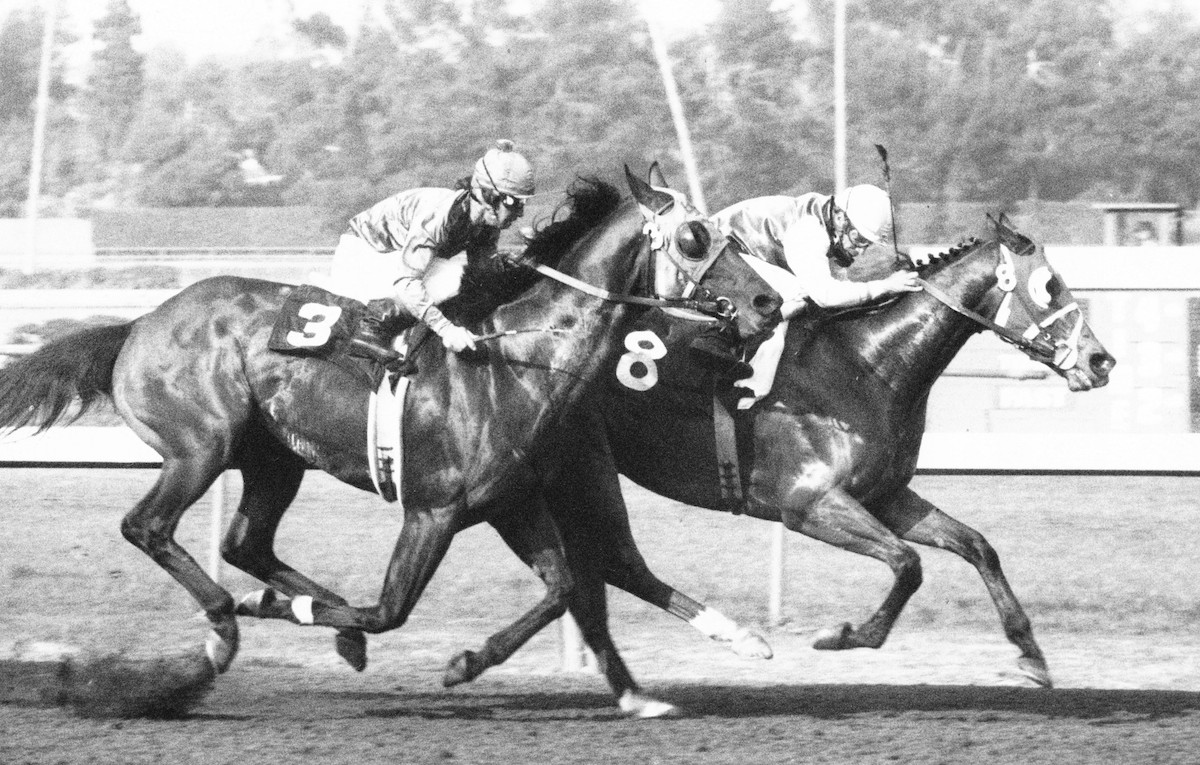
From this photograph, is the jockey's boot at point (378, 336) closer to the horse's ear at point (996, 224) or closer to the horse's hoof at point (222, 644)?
the horse's hoof at point (222, 644)

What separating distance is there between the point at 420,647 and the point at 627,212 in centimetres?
246

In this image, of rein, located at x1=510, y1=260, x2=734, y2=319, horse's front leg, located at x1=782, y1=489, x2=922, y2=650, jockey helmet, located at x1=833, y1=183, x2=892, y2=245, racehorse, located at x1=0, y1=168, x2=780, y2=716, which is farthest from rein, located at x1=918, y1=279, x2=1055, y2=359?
rein, located at x1=510, y1=260, x2=734, y2=319

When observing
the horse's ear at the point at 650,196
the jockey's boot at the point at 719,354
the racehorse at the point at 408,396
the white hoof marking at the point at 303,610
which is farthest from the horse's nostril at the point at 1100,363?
the white hoof marking at the point at 303,610

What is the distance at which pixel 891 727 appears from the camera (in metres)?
5.41

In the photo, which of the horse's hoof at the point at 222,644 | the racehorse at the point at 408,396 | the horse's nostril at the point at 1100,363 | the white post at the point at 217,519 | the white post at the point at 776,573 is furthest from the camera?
the white post at the point at 776,573

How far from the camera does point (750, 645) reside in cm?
554

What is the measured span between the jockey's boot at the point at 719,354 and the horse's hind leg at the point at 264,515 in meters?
1.45

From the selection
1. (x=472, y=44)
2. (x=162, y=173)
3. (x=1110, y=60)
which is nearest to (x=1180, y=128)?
(x=1110, y=60)

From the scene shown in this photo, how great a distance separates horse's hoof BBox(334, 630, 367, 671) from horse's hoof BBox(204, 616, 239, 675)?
0.34 meters

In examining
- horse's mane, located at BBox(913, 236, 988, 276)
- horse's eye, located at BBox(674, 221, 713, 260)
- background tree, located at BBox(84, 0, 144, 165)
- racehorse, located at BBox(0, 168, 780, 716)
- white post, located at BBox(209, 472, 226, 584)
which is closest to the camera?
horse's eye, located at BBox(674, 221, 713, 260)

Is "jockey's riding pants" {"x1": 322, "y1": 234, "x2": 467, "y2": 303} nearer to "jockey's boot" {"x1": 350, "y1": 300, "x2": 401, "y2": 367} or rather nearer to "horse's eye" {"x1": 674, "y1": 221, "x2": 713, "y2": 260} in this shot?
"jockey's boot" {"x1": 350, "y1": 300, "x2": 401, "y2": 367}

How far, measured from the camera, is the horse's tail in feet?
20.4

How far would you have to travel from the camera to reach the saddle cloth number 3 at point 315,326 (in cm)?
579

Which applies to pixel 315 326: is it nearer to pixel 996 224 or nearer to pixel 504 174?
pixel 504 174
